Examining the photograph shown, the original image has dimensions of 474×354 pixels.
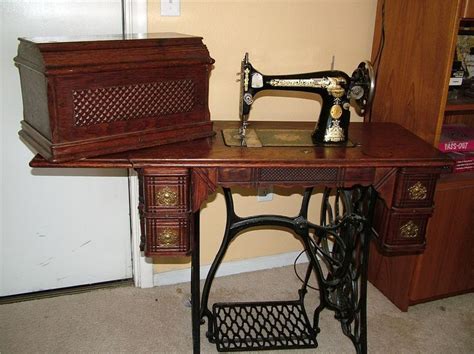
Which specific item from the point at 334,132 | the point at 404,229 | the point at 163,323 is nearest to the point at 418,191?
the point at 404,229

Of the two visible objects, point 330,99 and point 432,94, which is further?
point 432,94

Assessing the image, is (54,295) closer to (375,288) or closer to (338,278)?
(338,278)

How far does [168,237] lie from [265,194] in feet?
2.70

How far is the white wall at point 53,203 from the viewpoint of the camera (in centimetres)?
179

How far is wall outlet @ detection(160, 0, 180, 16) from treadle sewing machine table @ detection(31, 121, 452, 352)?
449 millimetres

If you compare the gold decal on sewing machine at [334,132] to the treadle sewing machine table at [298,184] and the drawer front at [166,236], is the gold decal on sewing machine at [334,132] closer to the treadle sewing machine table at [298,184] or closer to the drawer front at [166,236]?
the treadle sewing machine table at [298,184]

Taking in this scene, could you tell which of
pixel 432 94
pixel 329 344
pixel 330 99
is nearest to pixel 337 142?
pixel 330 99

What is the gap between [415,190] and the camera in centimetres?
158

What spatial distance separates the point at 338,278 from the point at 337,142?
0.57 meters

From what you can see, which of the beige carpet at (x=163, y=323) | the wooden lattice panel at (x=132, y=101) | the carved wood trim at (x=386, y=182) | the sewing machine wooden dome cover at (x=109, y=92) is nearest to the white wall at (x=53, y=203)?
the beige carpet at (x=163, y=323)

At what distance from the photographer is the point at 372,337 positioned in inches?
76.4

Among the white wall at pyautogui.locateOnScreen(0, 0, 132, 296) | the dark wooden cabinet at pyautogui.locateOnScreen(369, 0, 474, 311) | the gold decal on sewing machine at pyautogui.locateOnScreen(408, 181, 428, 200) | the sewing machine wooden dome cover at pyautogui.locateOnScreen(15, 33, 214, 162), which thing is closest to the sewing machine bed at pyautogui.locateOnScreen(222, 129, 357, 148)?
the sewing machine wooden dome cover at pyautogui.locateOnScreen(15, 33, 214, 162)

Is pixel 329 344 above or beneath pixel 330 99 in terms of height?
beneath

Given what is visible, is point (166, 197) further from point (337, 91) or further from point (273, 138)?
point (337, 91)
